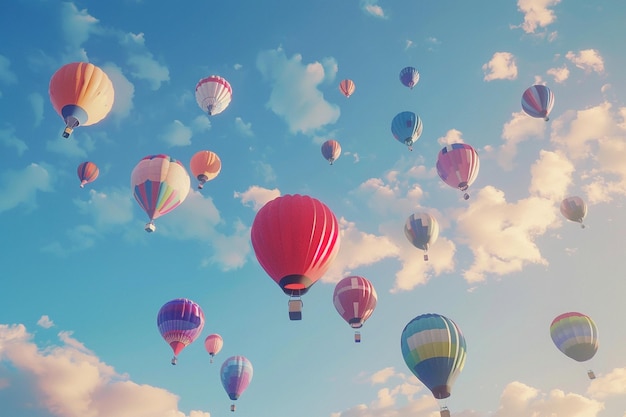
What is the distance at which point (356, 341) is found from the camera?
93.8 feet

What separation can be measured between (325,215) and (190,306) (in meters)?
18.6

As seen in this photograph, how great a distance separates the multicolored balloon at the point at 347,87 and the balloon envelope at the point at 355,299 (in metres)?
18.3

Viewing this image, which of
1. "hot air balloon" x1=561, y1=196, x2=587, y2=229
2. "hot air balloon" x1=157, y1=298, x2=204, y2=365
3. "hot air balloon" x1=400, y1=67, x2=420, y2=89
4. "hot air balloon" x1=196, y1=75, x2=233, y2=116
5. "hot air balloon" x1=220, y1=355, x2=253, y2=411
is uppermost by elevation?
"hot air balloon" x1=400, y1=67, x2=420, y2=89

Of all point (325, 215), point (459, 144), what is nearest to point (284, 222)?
point (325, 215)

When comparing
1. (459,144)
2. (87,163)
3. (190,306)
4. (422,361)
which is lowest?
(422,361)

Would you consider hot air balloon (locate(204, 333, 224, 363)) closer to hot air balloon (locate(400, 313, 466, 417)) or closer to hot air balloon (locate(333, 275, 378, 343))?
hot air balloon (locate(333, 275, 378, 343))

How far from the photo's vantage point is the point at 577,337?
3170 cm

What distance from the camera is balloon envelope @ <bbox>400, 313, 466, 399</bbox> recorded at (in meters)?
24.0

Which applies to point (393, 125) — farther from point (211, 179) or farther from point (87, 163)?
point (87, 163)

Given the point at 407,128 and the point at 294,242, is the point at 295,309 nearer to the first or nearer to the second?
the point at 294,242

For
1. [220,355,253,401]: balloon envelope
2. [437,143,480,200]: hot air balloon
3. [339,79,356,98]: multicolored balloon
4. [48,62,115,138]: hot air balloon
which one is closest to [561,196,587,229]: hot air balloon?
[437,143,480,200]: hot air balloon

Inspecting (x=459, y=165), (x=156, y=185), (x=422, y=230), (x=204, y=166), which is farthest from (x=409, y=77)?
(x=156, y=185)

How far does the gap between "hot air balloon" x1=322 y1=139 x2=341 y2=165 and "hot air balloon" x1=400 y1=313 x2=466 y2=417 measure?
17455 mm

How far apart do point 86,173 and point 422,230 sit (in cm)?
2372
